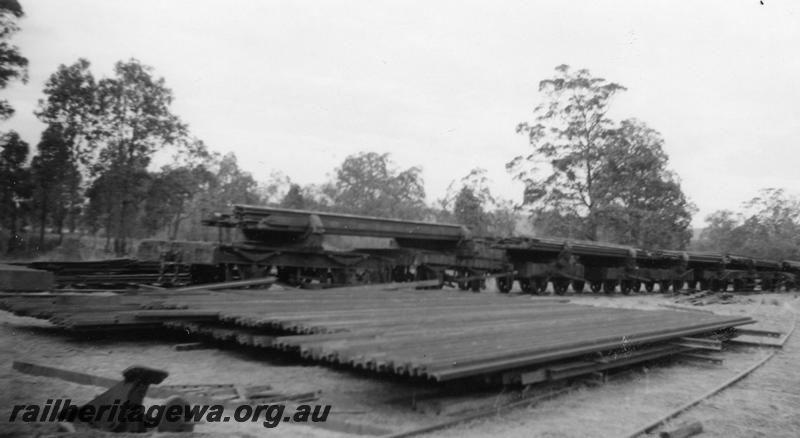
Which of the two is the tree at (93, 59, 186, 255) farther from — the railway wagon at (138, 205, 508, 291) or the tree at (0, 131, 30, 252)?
the railway wagon at (138, 205, 508, 291)

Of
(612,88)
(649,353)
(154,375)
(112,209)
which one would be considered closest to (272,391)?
(154,375)

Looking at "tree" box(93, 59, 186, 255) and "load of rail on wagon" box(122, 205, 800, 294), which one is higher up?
"tree" box(93, 59, 186, 255)

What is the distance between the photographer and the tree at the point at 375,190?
153ft

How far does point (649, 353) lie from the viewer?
22.7 feet

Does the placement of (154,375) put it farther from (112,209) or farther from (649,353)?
(112,209)

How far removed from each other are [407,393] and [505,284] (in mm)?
12856

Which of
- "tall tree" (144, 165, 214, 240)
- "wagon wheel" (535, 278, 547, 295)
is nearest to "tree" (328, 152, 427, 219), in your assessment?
"tall tree" (144, 165, 214, 240)

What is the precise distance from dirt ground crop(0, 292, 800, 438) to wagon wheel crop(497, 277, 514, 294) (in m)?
9.79

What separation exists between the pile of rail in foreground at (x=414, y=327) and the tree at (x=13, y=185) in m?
2.96

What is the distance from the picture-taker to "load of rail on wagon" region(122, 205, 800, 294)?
37.1 feet

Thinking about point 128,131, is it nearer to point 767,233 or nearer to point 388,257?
point 388,257

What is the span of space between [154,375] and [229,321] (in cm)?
293

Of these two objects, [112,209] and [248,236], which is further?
[112,209]

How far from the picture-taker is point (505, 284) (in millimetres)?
17422
